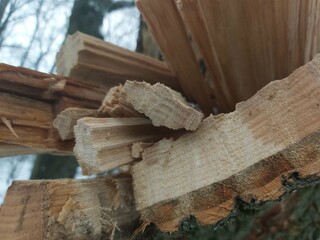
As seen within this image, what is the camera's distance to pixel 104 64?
1.51m

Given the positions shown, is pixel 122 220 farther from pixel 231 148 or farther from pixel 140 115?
pixel 231 148

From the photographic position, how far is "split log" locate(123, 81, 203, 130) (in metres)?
1.04

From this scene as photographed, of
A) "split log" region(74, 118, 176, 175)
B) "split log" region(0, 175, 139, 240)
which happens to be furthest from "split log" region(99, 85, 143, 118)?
"split log" region(0, 175, 139, 240)

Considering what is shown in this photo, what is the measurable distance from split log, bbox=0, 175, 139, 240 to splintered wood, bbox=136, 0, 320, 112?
51 centimetres

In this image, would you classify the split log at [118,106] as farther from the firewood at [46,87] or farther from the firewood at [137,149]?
the firewood at [46,87]

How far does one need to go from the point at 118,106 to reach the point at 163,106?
6.8 inches

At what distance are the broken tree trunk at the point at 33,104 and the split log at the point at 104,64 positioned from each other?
83mm

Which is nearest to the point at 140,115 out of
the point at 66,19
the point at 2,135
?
the point at 2,135

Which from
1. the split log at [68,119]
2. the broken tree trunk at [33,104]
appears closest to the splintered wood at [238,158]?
the split log at [68,119]

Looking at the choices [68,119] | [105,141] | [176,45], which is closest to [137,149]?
[105,141]

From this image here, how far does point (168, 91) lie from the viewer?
1028mm

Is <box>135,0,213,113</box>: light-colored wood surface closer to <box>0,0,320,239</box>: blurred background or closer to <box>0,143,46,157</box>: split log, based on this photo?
<box>0,0,320,239</box>: blurred background

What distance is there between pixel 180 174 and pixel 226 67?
43 centimetres

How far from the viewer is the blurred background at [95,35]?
1.54 meters
